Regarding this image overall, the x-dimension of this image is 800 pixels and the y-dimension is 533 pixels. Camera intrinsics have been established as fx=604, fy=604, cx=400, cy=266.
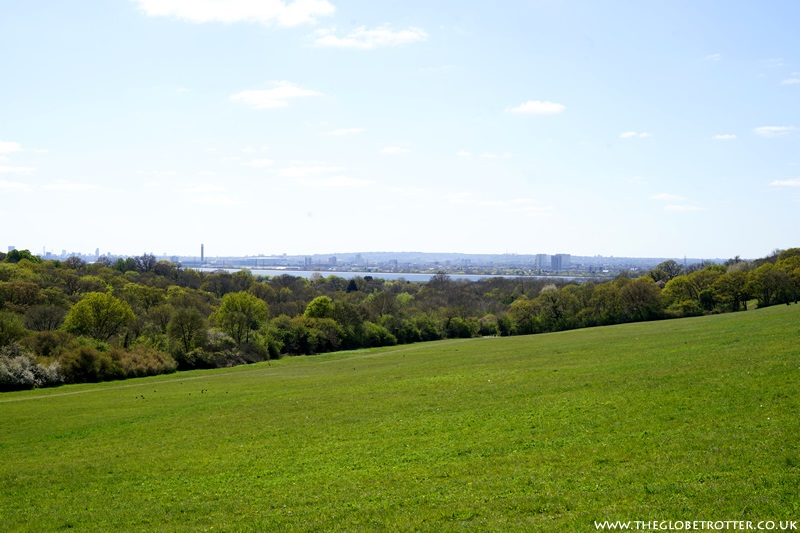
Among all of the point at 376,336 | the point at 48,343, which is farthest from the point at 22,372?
the point at 376,336

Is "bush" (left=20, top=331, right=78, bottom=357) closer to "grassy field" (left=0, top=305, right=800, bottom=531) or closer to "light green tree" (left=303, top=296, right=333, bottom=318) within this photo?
"grassy field" (left=0, top=305, right=800, bottom=531)

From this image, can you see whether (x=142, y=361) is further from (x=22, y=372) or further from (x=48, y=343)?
(x=22, y=372)

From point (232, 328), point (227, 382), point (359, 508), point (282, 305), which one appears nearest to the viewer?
point (359, 508)

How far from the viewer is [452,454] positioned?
60.4ft

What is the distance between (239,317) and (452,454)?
231 feet

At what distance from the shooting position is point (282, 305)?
121 meters

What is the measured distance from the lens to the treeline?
58.9m

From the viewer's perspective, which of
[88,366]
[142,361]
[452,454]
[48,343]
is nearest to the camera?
[452,454]

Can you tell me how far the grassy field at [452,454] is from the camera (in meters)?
13.0

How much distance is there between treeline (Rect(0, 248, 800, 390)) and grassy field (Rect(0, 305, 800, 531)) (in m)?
26.1

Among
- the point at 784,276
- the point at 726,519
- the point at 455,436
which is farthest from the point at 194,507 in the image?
the point at 784,276

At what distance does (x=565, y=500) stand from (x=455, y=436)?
7.88 meters

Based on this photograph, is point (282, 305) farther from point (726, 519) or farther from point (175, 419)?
point (726, 519)

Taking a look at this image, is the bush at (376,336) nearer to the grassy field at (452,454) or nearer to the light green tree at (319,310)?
the light green tree at (319,310)
